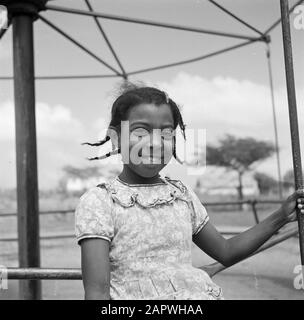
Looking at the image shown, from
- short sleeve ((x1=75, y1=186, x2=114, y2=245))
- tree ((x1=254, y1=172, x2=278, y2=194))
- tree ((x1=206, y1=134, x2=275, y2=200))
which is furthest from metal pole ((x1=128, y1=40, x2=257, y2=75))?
tree ((x1=254, y1=172, x2=278, y2=194))

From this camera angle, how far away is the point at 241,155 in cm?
3747

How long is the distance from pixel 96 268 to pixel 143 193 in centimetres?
25

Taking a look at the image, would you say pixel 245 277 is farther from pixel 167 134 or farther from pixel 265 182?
pixel 265 182

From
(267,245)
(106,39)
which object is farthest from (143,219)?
(106,39)

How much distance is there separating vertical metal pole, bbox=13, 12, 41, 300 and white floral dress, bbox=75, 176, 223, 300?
202cm

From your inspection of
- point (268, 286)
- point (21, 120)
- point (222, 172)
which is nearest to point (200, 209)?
point (21, 120)

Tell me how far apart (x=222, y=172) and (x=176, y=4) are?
33.1 m

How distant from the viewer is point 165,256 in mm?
1293

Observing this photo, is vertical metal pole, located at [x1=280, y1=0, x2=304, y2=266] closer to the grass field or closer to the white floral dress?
the white floral dress

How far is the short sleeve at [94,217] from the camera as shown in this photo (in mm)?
1239

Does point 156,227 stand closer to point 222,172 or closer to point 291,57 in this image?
point 291,57

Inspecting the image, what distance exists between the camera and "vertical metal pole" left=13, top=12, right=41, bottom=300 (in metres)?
3.24

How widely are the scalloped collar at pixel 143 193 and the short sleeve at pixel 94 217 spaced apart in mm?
39

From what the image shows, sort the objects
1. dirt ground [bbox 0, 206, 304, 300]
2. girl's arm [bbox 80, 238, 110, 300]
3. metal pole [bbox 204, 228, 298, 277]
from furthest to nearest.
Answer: dirt ground [bbox 0, 206, 304, 300]
metal pole [bbox 204, 228, 298, 277]
girl's arm [bbox 80, 238, 110, 300]
